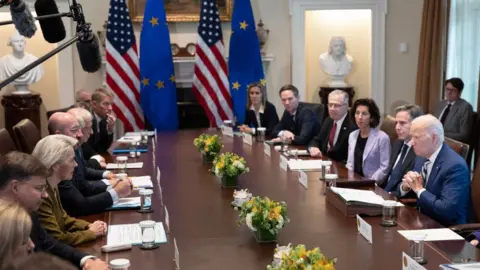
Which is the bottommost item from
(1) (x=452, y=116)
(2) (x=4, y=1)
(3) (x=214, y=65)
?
(1) (x=452, y=116)

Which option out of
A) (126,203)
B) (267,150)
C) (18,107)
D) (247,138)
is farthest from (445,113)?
(18,107)

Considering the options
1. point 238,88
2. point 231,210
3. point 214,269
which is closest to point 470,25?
point 238,88

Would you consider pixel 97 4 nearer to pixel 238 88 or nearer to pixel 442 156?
pixel 238 88

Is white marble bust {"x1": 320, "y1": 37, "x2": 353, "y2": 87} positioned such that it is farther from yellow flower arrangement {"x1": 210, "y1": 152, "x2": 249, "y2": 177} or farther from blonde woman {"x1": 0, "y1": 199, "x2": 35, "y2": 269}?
blonde woman {"x1": 0, "y1": 199, "x2": 35, "y2": 269}

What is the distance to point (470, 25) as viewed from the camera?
320 inches

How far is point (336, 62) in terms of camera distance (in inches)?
353

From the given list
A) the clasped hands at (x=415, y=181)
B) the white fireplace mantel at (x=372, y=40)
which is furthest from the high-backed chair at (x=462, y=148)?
the white fireplace mantel at (x=372, y=40)

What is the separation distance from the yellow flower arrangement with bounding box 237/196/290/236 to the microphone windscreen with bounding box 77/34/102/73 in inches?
60.9

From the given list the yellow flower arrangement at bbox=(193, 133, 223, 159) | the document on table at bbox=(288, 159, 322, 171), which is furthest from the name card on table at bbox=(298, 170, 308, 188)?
the yellow flower arrangement at bbox=(193, 133, 223, 159)

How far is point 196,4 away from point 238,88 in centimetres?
128

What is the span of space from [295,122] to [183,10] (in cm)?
300

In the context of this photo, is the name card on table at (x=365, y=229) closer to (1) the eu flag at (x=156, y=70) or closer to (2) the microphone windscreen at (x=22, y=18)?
(2) the microphone windscreen at (x=22, y=18)

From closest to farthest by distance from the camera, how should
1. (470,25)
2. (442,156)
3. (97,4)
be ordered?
(442,156), (470,25), (97,4)

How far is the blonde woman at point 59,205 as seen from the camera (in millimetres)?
3064
